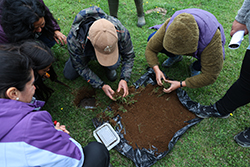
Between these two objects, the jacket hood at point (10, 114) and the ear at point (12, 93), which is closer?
the jacket hood at point (10, 114)

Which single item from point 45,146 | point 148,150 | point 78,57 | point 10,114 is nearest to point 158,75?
point 148,150

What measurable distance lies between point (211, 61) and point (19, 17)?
2.09 meters

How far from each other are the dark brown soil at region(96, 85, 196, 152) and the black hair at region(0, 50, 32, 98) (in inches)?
47.5

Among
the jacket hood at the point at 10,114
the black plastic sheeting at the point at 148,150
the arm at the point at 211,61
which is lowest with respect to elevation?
the black plastic sheeting at the point at 148,150

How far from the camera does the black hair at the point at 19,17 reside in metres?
1.46

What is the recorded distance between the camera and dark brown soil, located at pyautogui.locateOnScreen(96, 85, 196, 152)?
6.16 feet

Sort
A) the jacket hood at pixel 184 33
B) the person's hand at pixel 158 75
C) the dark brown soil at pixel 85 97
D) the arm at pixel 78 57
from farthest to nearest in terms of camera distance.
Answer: the dark brown soil at pixel 85 97 < the person's hand at pixel 158 75 < the arm at pixel 78 57 < the jacket hood at pixel 184 33

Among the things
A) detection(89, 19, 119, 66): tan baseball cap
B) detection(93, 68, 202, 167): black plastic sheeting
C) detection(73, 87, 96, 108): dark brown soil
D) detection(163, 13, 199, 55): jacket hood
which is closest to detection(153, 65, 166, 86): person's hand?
detection(93, 68, 202, 167): black plastic sheeting

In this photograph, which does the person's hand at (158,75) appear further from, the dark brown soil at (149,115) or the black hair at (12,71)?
the black hair at (12,71)

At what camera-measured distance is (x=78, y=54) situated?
5.81ft

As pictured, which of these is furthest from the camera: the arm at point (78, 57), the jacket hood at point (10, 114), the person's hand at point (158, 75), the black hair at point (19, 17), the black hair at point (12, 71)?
the person's hand at point (158, 75)

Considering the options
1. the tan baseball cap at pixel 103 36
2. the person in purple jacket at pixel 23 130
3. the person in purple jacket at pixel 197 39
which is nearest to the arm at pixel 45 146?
the person in purple jacket at pixel 23 130

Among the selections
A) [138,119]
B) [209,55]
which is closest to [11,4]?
[138,119]

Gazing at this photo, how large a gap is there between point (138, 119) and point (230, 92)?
113cm
